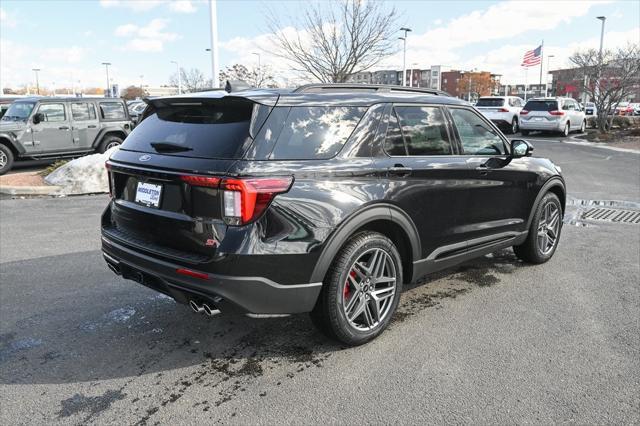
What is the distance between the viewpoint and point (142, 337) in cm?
371

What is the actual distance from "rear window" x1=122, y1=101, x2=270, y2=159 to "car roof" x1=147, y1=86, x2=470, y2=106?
5 centimetres

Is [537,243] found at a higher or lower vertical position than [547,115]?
lower

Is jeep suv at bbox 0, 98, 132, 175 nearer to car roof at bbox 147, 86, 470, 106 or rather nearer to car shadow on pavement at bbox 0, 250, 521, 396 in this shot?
car shadow on pavement at bbox 0, 250, 521, 396

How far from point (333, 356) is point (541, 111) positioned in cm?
2294

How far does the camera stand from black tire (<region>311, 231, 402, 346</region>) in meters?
3.29

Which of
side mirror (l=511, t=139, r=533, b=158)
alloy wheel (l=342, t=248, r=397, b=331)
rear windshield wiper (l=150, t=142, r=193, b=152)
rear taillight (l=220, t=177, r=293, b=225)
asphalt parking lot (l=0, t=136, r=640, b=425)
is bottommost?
asphalt parking lot (l=0, t=136, r=640, b=425)

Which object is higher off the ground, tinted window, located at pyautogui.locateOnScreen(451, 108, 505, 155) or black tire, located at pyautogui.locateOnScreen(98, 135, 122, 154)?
tinted window, located at pyautogui.locateOnScreen(451, 108, 505, 155)

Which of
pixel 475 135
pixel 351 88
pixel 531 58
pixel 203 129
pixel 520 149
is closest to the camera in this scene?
pixel 203 129

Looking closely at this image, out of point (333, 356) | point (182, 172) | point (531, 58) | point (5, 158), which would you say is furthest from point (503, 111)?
point (182, 172)

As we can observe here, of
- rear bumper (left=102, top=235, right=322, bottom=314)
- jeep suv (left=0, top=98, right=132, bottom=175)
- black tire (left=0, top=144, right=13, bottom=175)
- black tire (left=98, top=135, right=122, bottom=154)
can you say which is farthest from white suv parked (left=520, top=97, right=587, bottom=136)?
rear bumper (left=102, top=235, right=322, bottom=314)

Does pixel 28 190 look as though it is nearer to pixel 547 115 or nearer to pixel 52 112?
pixel 52 112

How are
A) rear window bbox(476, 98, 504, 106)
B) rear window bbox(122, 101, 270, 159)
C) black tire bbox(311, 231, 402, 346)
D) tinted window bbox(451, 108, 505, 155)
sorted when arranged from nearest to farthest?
1. rear window bbox(122, 101, 270, 159)
2. black tire bbox(311, 231, 402, 346)
3. tinted window bbox(451, 108, 505, 155)
4. rear window bbox(476, 98, 504, 106)

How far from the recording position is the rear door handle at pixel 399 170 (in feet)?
11.8

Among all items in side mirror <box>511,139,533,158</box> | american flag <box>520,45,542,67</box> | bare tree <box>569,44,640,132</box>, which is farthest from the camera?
american flag <box>520,45,542,67</box>
